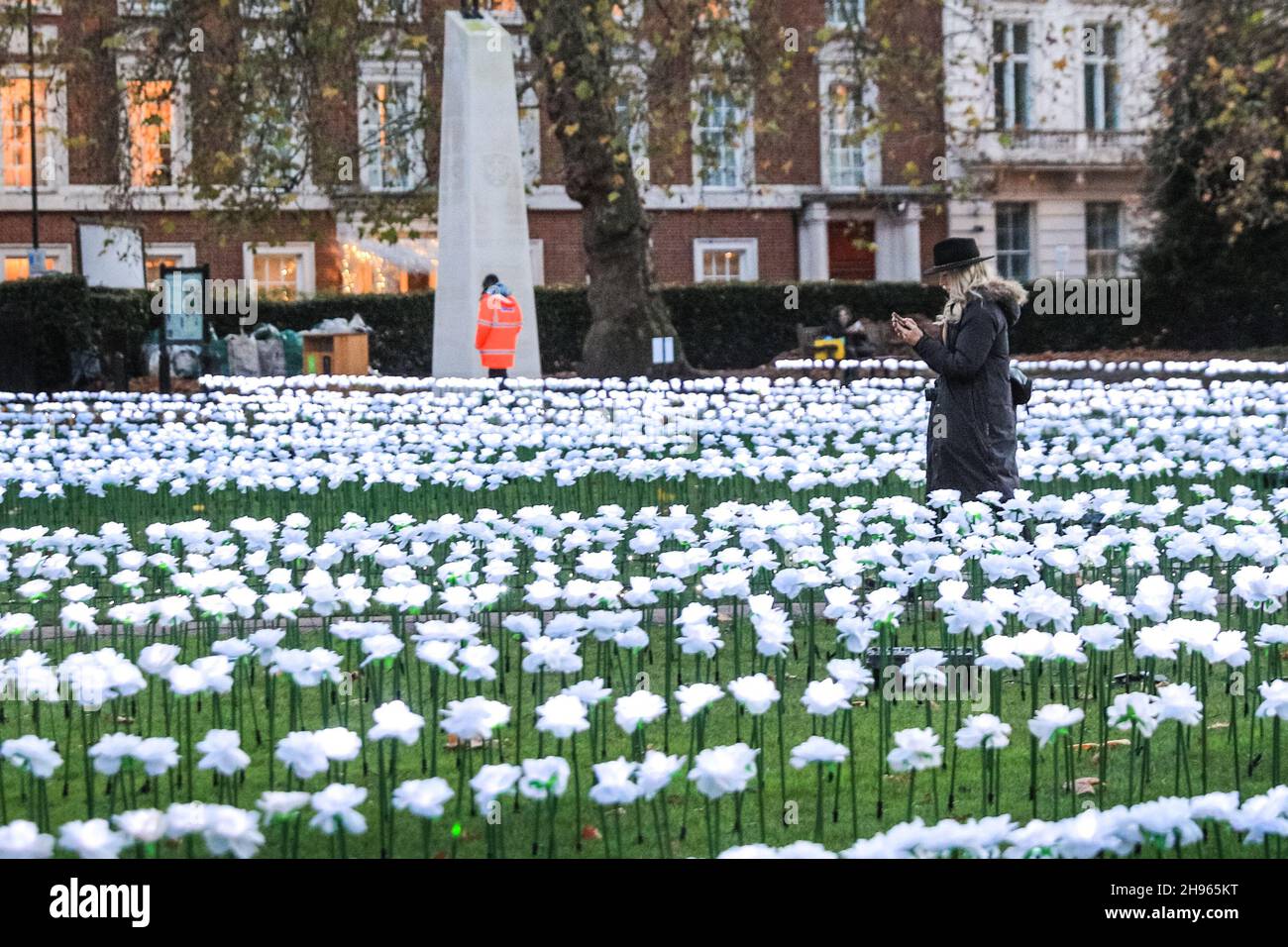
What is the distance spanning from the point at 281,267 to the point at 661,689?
3261cm

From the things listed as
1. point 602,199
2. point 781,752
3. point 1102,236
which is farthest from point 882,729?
point 1102,236

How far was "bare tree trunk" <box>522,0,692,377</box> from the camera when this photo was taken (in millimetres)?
22547

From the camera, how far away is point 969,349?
8188mm

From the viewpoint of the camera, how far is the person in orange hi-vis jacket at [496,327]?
→ 18.8m

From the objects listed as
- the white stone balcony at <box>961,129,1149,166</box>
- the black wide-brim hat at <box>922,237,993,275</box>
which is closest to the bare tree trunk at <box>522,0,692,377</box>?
the black wide-brim hat at <box>922,237,993,275</box>

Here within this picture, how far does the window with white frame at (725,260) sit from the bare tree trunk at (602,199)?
15.6 meters

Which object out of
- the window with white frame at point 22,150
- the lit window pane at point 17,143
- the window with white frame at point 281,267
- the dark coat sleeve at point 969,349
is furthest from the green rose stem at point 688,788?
the lit window pane at point 17,143

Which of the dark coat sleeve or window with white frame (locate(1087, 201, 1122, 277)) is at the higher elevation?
window with white frame (locate(1087, 201, 1122, 277))

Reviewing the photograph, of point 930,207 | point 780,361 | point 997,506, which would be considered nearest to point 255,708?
point 997,506

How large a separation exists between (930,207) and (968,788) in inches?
1396

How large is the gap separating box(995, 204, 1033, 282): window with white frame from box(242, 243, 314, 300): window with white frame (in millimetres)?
15715

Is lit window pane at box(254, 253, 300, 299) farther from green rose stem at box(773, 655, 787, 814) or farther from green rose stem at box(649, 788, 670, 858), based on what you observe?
green rose stem at box(649, 788, 670, 858)

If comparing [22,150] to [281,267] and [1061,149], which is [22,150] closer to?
[281,267]

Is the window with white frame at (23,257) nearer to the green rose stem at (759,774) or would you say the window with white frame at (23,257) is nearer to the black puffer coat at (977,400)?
the black puffer coat at (977,400)
